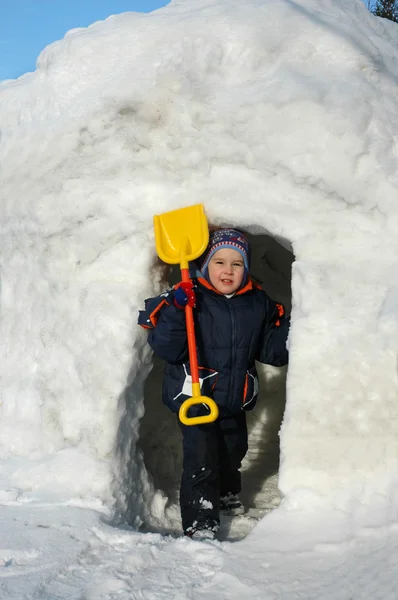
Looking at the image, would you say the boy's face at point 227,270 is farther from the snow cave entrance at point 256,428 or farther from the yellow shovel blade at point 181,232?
the snow cave entrance at point 256,428

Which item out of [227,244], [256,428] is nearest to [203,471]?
[227,244]

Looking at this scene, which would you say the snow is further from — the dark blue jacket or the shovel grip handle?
the shovel grip handle

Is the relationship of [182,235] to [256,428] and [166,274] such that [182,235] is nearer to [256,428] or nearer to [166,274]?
[166,274]

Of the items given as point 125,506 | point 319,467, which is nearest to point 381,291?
point 319,467

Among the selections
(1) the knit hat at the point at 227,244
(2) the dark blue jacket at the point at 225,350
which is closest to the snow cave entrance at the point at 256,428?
(1) the knit hat at the point at 227,244

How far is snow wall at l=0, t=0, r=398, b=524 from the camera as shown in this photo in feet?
7.99

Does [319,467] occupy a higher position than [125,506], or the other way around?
[319,467]

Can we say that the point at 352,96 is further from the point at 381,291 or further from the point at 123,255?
the point at 123,255

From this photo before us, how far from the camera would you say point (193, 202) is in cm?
268

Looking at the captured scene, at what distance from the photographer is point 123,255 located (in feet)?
9.08

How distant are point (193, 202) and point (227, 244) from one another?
23 centimetres

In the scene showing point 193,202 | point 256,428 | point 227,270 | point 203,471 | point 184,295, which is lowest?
point 256,428

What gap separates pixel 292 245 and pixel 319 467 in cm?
87

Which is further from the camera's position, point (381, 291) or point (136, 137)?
point (136, 137)
